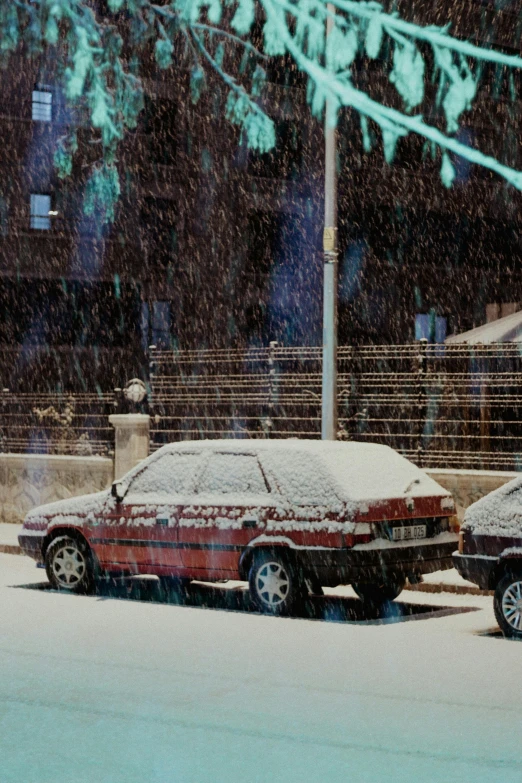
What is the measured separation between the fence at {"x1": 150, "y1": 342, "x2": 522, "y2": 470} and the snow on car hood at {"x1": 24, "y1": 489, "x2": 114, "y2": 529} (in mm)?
5467

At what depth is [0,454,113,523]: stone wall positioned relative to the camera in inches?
817

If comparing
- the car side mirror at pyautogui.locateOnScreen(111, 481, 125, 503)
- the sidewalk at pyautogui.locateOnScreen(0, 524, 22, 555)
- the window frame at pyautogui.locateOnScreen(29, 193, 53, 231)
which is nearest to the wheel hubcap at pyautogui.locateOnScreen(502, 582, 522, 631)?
the car side mirror at pyautogui.locateOnScreen(111, 481, 125, 503)

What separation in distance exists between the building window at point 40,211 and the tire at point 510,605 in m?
28.7

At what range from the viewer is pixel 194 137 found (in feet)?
127

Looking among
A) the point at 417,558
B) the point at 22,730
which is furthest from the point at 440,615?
the point at 22,730

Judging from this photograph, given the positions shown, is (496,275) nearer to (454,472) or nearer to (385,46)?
(385,46)

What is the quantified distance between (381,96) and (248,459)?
30551 mm

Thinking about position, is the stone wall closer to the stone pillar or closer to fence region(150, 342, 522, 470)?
the stone pillar

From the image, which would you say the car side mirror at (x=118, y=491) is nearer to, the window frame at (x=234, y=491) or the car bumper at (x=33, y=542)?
the window frame at (x=234, y=491)

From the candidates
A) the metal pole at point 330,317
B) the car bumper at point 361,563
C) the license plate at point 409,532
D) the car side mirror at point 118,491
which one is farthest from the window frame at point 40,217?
the car bumper at point 361,563

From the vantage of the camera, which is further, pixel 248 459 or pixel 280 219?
pixel 280 219

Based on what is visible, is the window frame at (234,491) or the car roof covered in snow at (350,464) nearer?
the car roof covered in snow at (350,464)

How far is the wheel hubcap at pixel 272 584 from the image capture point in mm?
11898

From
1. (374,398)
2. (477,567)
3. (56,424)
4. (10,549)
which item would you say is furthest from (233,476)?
(56,424)
